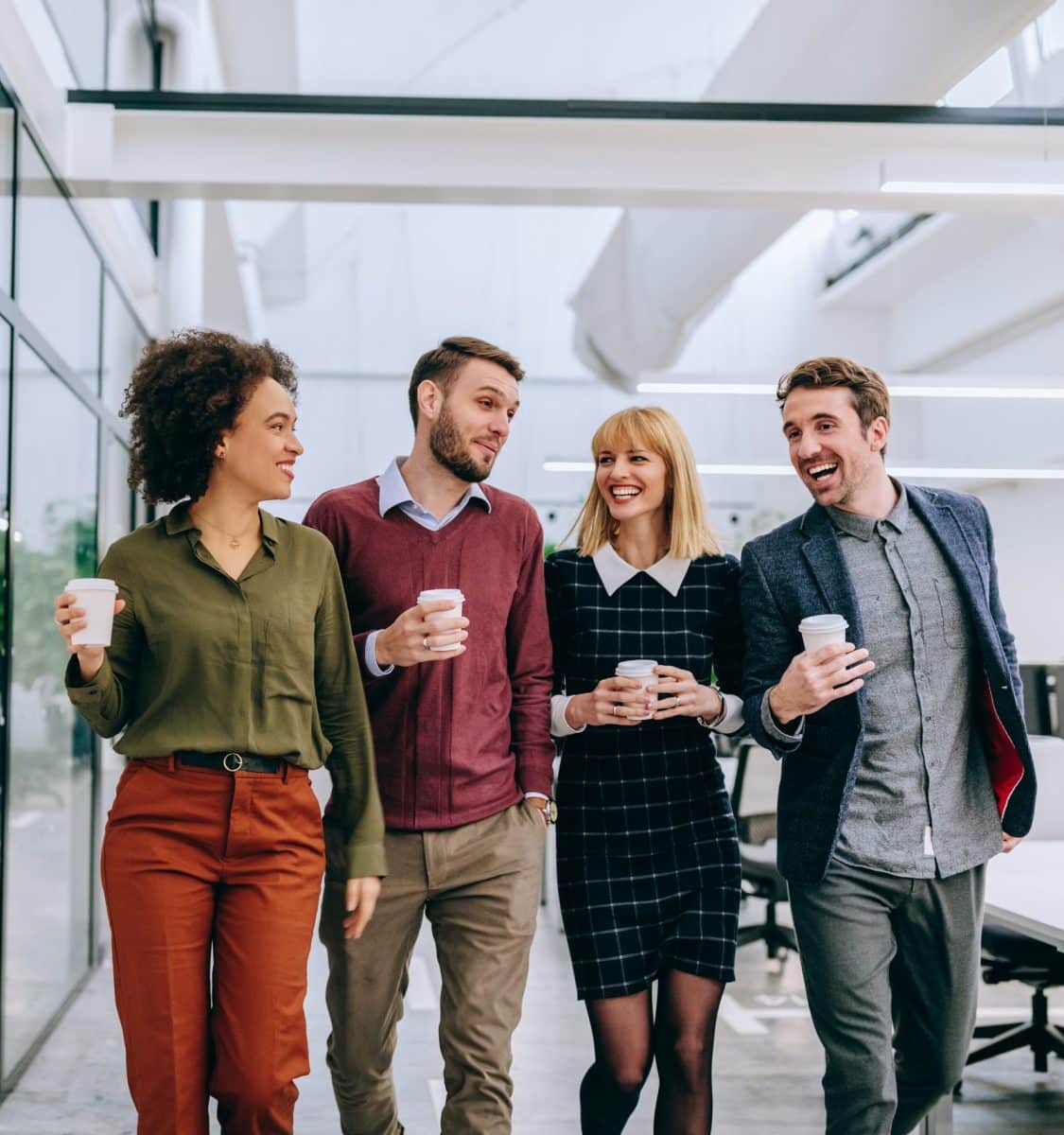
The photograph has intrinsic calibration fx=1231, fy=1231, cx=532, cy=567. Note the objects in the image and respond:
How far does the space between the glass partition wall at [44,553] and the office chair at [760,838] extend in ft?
8.66

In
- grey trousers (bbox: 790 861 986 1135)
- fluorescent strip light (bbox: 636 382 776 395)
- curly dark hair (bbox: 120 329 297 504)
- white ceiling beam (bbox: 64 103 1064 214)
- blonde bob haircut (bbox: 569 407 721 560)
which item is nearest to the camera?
curly dark hair (bbox: 120 329 297 504)

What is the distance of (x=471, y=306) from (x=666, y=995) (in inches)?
411

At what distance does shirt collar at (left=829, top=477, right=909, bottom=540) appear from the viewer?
2.34 meters

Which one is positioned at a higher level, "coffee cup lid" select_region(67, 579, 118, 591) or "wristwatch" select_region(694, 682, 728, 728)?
"coffee cup lid" select_region(67, 579, 118, 591)

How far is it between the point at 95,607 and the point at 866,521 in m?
1.40

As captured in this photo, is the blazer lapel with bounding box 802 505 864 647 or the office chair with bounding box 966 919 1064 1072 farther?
the office chair with bounding box 966 919 1064 1072

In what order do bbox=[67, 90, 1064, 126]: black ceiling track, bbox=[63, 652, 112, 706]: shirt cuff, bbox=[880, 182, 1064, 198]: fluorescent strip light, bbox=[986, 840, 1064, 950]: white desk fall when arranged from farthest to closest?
bbox=[67, 90, 1064, 126]: black ceiling track
bbox=[880, 182, 1064, 198]: fluorescent strip light
bbox=[986, 840, 1064, 950]: white desk
bbox=[63, 652, 112, 706]: shirt cuff

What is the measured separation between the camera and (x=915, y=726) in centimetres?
223

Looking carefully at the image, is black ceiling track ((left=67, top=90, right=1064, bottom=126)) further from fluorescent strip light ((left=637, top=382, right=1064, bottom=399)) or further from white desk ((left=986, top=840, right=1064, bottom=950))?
white desk ((left=986, top=840, right=1064, bottom=950))

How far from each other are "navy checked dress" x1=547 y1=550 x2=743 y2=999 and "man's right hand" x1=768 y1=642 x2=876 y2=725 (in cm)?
33

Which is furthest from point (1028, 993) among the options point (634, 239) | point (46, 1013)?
point (634, 239)

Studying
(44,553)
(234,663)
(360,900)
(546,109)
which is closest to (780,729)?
(360,900)

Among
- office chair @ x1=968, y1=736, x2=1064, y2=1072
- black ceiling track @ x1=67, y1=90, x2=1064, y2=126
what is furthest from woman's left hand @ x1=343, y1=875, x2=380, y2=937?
black ceiling track @ x1=67, y1=90, x2=1064, y2=126

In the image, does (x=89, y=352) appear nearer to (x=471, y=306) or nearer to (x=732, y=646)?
(x=732, y=646)
